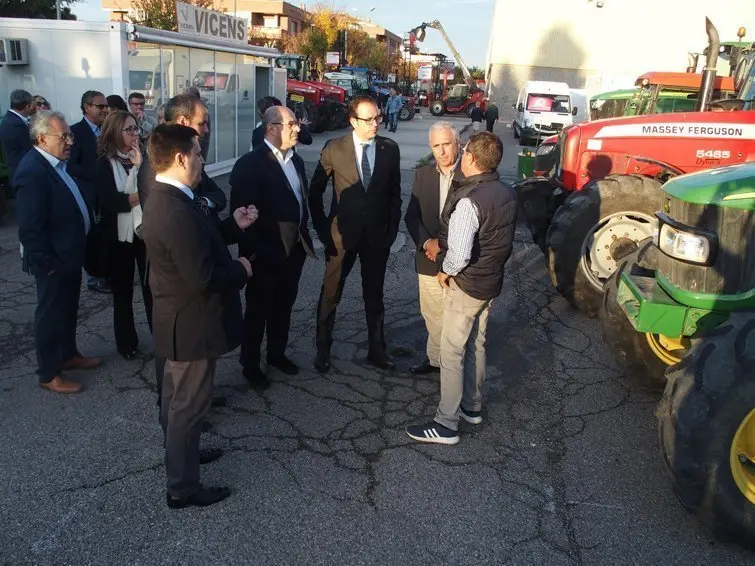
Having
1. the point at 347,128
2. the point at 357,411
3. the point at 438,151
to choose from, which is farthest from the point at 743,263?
the point at 347,128

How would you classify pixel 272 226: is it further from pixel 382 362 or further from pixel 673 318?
pixel 673 318

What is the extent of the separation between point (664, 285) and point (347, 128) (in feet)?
78.1

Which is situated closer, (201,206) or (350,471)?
(201,206)

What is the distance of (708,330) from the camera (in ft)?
10.5

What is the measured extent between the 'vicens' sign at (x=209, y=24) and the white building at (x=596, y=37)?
2492cm

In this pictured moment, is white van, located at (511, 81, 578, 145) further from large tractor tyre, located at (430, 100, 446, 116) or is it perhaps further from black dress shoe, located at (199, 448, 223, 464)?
black dress shoe, located at (199, 448, 223, 464)

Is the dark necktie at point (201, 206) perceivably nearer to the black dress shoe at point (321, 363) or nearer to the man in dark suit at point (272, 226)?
the man in dark suit at point (272, 226)

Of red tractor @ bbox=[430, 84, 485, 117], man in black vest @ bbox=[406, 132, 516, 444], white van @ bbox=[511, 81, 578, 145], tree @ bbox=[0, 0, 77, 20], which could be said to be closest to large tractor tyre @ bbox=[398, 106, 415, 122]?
red tractor @ bbox=[430, 84, 485, 117]

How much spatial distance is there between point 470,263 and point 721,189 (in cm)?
128

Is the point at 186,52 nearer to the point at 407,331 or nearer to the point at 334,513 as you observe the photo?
the point at 407,331

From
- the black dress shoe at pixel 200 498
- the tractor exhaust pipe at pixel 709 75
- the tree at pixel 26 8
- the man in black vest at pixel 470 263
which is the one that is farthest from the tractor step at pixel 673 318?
the tree at pixel 26 8

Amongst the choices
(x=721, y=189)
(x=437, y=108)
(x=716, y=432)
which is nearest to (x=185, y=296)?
(x=716, y=432)

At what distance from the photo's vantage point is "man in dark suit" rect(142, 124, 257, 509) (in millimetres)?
2662

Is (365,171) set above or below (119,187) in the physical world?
above
